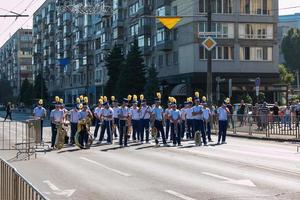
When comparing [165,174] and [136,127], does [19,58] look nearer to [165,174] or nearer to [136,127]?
[136,127]

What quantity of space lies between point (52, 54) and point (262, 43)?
69.9 metres

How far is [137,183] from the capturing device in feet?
41.4

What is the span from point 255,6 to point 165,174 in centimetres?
5413

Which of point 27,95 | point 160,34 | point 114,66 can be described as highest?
point 160,34

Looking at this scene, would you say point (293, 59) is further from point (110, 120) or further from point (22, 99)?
point (110, 120)

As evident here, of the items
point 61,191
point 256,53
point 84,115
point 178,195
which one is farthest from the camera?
point 256,53

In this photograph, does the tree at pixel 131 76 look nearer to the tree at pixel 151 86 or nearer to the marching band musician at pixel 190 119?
the tree at pixel 151 86

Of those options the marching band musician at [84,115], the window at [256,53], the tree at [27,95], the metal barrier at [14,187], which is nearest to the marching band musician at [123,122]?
the marching band musician at [84,115]

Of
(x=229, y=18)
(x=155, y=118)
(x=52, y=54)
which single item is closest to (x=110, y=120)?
(x=155, y=118)

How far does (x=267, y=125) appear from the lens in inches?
1133

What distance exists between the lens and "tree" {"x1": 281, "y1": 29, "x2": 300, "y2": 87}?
109625mm

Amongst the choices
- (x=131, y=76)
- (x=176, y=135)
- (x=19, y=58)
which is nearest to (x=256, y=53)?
(x=131, y=76)

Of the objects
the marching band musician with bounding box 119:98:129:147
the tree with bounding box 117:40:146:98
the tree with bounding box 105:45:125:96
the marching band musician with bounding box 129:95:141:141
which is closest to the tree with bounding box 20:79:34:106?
the tree with bounding box 105:45:125:96

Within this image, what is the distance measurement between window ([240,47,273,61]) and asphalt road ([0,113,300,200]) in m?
44.3
